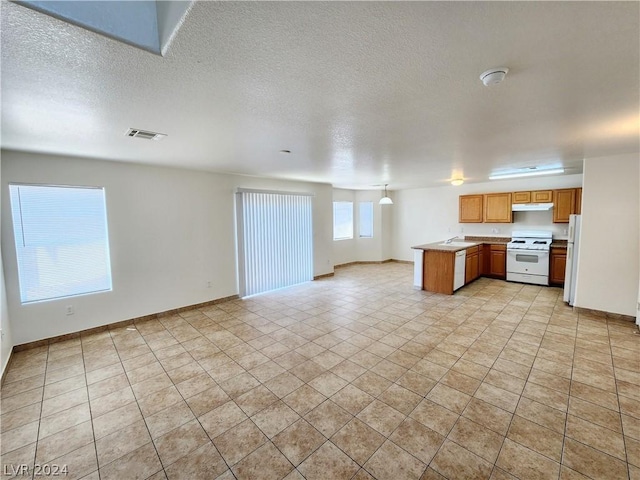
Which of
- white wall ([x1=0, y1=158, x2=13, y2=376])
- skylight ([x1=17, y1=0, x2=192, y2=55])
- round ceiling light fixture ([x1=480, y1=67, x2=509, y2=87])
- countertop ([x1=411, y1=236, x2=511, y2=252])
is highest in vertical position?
skylight ([x1=17, y1=0, x2=192, y2=55])

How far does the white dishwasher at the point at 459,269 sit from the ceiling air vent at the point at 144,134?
5.25 metres

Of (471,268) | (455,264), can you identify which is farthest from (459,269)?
(471,268)

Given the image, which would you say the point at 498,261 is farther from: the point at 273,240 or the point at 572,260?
the point at 273,240

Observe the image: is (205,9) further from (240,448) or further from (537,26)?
(240,448)

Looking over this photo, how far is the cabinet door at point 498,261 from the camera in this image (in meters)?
6.40

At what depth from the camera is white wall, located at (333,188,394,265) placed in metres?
8.59

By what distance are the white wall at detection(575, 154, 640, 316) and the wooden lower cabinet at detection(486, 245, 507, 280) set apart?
2.15 metres

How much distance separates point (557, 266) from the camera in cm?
570

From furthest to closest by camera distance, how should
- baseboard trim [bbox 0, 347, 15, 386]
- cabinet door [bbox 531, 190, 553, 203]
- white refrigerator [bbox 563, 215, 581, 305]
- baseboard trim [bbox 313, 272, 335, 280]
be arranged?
baseboard trim [bbox 313, 272, 335, 280] → cabinet door [bbox 531, 190, 553, 203] → white refrigerator [bbox 563, 215, 581, 305] → baseboard trim [bbox 0, 347, 15, 386]

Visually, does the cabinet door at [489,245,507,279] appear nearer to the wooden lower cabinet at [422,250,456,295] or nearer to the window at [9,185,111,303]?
the wooden lower cabinet at [422,250,456,295]

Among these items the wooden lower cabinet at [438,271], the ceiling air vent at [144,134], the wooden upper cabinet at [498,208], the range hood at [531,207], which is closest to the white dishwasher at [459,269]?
the wooden lower cabinet at [438,271]

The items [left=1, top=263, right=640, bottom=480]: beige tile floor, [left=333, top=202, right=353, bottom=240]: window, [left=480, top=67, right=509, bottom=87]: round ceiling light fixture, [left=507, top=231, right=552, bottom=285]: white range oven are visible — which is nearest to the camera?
[left=480, top=67, right=509, bottom=87]: round ceiling light fixture

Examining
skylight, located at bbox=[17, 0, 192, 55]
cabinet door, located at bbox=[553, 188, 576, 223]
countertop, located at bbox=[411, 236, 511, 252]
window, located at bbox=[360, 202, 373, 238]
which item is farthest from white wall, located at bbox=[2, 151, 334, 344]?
cabinet door, located at bbox=[553, 188, 576, 223]

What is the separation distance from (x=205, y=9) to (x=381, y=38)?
2.55ft
